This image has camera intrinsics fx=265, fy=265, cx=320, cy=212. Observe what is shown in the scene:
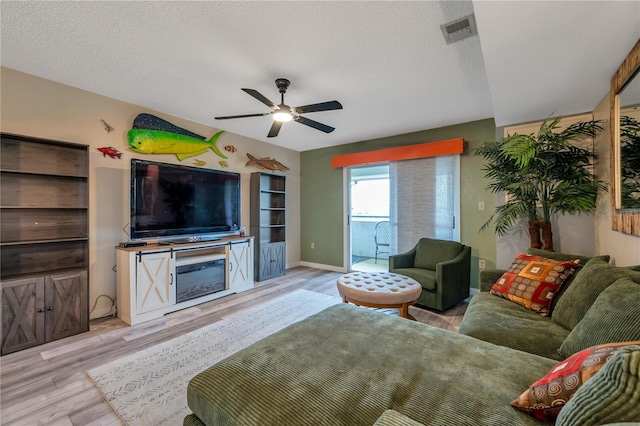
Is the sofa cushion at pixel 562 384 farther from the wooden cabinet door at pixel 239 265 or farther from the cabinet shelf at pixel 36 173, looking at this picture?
the cabinet shelf at pixel 36 173

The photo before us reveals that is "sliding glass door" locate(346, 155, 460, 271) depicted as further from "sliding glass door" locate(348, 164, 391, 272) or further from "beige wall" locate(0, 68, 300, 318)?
"beige wall" locate(0, 68, 300, 318)

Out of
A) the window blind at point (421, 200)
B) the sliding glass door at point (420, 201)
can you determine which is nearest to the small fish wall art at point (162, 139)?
the sliding glass door at point (420, 201)

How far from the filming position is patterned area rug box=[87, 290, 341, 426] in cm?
160

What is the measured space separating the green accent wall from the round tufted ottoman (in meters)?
1.65

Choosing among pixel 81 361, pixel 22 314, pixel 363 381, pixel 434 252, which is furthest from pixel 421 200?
pixel 22 314

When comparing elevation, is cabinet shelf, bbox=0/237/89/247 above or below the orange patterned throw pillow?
above

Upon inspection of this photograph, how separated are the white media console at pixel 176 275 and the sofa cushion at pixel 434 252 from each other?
245 cm

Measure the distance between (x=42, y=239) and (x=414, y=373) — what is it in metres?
3.44

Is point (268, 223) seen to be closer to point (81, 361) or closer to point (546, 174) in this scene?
point (81, 361)

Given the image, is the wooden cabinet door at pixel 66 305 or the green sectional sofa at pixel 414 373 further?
the wooden cabinet door at pixel 66 305

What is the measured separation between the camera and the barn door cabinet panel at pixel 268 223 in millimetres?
4434

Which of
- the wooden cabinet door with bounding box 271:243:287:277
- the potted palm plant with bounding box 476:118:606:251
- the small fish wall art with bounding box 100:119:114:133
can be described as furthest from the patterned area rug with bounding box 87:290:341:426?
the potted palm plant with bounding box 476:118:606:251

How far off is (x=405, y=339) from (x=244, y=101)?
2.90 m

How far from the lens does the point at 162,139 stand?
3.38 m
